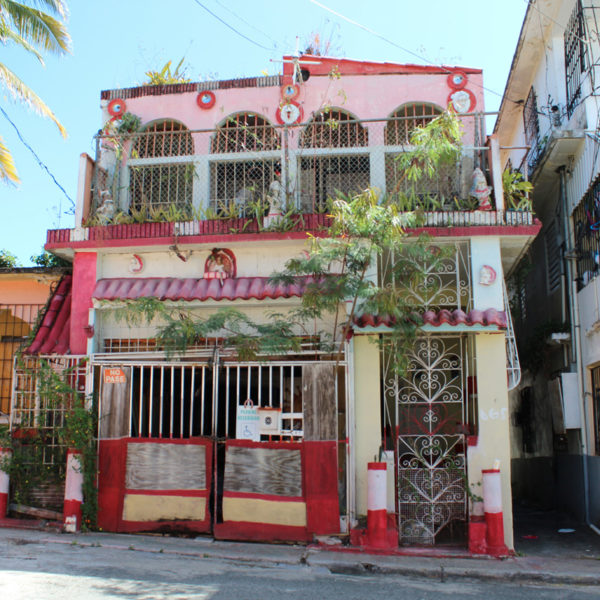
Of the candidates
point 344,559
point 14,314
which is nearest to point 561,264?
point 344,559

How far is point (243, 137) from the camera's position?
11008mm

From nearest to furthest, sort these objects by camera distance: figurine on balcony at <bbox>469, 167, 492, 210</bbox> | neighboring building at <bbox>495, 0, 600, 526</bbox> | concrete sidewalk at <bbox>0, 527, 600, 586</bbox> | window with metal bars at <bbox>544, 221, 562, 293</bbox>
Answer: concrete sidewalk at <bbox>0, 527, 600, 586</bbox>
figurine on balcony at <bbox>469, 167, 492, 210</bbox>
neighboring building at <bbox>495, 0, 600, 526</bbox>
window with metal bars at <bbox>544, 221, 562, 293</bbox>

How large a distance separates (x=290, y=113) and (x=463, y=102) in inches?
110

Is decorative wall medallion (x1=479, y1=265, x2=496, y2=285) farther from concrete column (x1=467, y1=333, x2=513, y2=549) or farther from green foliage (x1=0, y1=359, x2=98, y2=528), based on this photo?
green foliage (x1=0, y1=359, x2=98, y2=528)

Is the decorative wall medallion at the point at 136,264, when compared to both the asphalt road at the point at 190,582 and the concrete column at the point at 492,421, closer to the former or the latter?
the asphalt road at the point at 190,582

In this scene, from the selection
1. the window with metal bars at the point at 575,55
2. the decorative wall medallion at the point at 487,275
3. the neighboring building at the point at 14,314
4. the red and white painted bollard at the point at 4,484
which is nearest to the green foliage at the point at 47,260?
the neighboring building at the point at 14,314

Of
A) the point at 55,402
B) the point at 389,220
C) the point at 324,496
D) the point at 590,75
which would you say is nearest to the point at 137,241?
the point at 55,402

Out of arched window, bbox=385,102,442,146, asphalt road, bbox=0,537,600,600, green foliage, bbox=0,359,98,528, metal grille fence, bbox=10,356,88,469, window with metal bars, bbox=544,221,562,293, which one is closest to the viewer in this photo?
asphalt road, bbox=0,537,600,600

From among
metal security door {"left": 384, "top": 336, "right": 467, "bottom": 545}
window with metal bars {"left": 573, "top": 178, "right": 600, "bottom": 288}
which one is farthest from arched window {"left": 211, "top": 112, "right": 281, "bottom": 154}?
window with metal bars {"left": 573, "top": 178, "right": 600, "bottom": 288}

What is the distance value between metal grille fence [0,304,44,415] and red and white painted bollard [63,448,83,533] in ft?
12.9

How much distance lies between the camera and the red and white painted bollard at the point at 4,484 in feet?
30.4

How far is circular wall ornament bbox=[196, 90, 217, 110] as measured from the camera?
1112 cm

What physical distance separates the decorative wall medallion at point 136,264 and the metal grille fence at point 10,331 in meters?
3.05

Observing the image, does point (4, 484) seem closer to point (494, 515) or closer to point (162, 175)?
point (162, 175)
